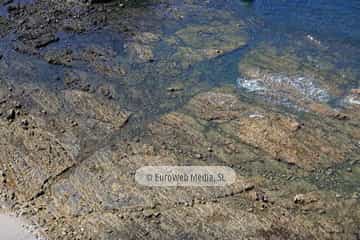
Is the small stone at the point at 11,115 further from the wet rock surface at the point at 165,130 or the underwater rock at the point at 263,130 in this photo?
the underwater rock at the point at 263,130

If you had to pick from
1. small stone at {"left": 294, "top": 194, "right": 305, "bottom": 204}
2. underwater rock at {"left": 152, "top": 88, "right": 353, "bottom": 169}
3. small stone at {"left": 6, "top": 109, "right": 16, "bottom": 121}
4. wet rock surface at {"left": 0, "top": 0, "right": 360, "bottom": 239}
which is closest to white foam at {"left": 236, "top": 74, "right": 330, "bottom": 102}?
wet rock surface at {"left": 0, "top": 0, "right": 360, "bottom": 239}

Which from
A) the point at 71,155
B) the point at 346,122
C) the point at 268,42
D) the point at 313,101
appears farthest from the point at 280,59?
the point at 71,155

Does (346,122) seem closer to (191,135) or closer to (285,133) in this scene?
(285,133)

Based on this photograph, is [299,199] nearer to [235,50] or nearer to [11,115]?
[235,50]

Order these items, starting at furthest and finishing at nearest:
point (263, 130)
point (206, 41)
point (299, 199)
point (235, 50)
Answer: point (206, 41)
point (235, 50)
point (263, 130)
point (299, 199)

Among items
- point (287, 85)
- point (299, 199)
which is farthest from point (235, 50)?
point (299, 199)

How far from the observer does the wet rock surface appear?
13141 mm

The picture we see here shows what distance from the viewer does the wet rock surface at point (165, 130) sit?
13.1 metres

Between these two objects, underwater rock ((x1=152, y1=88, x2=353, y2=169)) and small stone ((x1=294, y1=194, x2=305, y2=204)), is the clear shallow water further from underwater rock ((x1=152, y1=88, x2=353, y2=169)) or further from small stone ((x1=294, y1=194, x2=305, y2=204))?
small stone ((x1=294, y1=194, x2=305, y2=204))

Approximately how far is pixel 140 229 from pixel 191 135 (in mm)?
4038

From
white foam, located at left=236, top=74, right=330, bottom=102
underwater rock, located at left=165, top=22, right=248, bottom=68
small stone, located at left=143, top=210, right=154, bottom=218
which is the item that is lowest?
small stone, located at left=143, top=210, right=154, bottom=218

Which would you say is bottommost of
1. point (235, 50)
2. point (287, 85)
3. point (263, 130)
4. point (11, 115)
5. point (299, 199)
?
point (299, 199)

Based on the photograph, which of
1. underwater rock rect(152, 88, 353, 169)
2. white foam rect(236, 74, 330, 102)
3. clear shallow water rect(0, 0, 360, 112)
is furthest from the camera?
clear shallow water rect(0, 0, 360, 112)

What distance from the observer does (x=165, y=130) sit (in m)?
16.1
